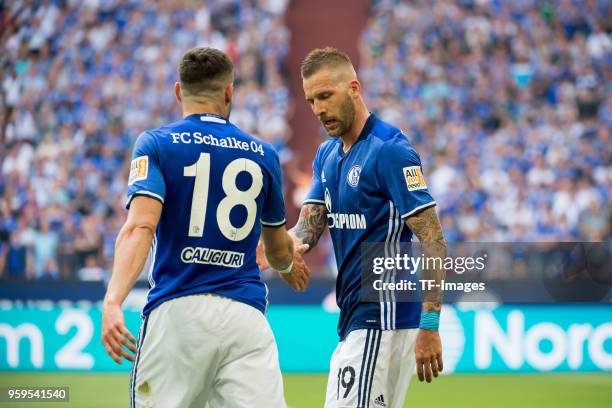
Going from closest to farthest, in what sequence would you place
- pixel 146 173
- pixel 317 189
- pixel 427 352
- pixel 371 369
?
1. pixel 146 173
2. pixel 427 352
3. pixel 371 369
4. pixel 317 189

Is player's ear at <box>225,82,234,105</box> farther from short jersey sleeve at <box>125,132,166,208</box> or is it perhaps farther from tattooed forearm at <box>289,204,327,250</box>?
tattooed forearm at <box>289,204,327,250</box>

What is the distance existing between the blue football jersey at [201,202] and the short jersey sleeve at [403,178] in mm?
830

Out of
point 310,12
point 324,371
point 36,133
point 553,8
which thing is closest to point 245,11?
point 310,12

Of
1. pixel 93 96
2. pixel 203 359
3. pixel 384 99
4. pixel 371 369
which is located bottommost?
pixel 371 369

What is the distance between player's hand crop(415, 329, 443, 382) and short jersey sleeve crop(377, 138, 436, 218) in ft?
2.04

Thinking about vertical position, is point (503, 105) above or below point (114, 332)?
above

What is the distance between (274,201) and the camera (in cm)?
474

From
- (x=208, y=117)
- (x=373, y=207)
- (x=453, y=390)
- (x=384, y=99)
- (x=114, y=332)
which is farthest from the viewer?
(x=384, y=99)

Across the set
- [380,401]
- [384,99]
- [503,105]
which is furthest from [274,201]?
[503,105]

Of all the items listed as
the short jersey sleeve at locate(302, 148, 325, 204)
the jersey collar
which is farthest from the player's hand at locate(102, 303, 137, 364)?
the short jersey sleeve at locate(302, 148, 325, 204)

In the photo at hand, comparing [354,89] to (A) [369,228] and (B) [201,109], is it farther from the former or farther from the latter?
(B) [201,109]

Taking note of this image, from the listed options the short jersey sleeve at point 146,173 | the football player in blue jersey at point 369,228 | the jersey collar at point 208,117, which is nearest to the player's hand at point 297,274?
the football player in blue jersey at point 369,228

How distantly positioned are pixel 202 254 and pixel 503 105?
16.3 m

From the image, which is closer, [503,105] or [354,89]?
[354,89]
